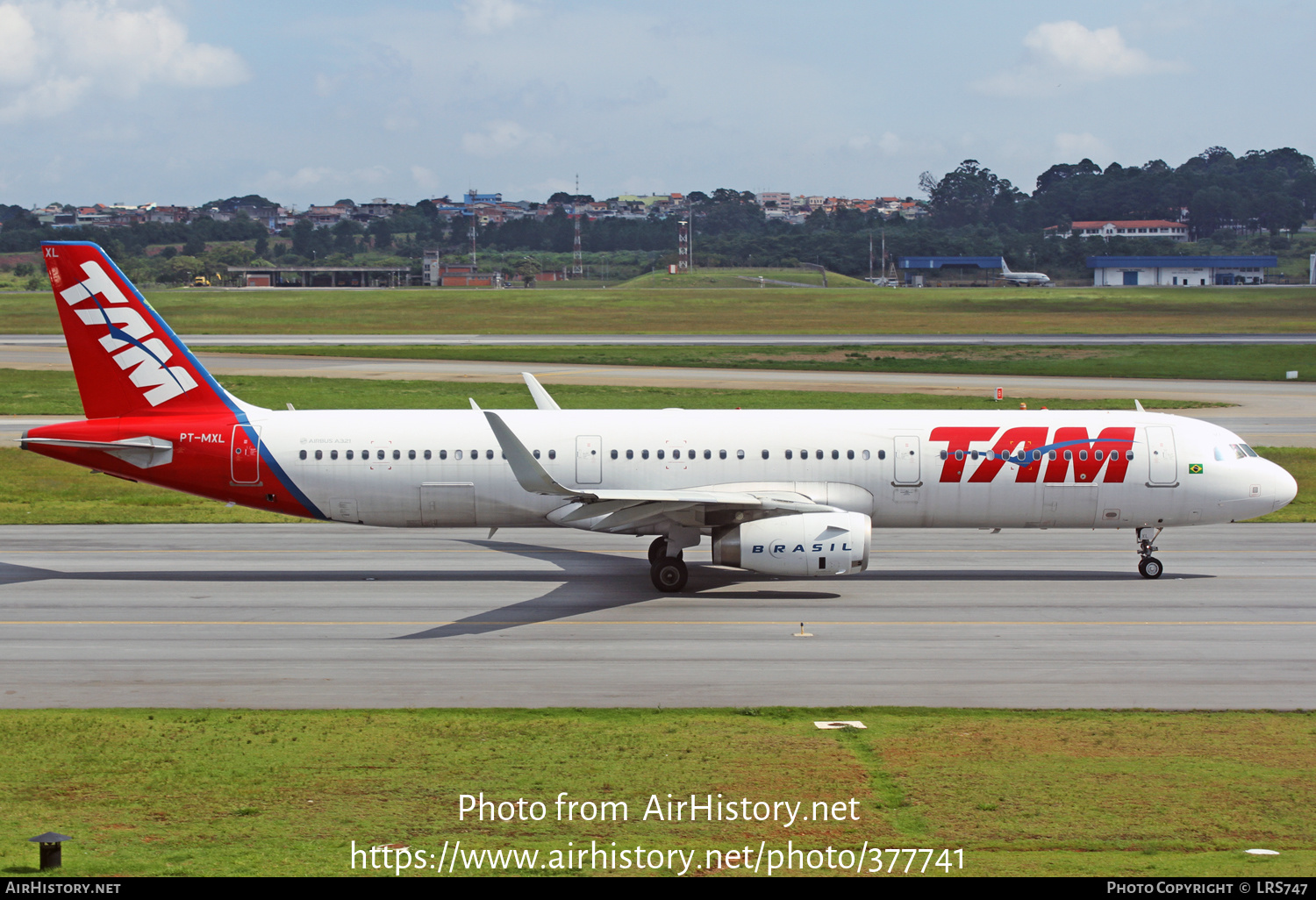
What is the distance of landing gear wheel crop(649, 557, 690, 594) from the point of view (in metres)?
28.9

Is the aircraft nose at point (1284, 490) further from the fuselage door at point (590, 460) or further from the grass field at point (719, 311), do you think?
the grass field at point (719, 311)

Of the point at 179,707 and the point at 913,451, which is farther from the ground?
the point at 913,451

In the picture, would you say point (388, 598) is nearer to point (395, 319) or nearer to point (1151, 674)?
point (1151, 674)

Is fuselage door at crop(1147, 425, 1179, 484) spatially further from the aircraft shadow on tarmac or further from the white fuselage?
the aircraft shadow on tarmac

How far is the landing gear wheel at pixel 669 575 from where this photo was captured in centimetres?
2891

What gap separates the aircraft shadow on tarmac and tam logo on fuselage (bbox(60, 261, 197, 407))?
4.85 m

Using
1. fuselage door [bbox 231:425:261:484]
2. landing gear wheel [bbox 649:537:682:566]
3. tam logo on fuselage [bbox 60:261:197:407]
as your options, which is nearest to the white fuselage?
fuselage door [bbox 231:425:261:484]

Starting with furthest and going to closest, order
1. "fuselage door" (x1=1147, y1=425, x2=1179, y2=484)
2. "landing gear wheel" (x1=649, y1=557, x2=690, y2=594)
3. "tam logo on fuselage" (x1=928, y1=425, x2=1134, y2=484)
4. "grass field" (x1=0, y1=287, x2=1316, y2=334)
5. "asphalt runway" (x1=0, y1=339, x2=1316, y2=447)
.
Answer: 1. "grass field" (x1=0, y1=287, x2=1316, y2=334)
2. "asphalt runway" (x1=0, y1=339, x2=1316, y2=447)
3. "fuselage door" (x1=1147, y1=425, x2=1179, y2=484)
4. "tam logo on fuselage" (x1=928, y1=425, x2=1134, y2=484)
5. "landing gear wheel" (x1=649, y1=557, x2=690, y2=594)

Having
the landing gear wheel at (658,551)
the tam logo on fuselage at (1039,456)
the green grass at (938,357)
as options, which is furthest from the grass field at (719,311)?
the landing gear wheel at (658,551)

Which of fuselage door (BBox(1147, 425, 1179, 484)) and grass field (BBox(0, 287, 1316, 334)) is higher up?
grass field (BBox(0, 287, 1316, 334))

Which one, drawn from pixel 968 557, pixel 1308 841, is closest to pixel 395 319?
pixel 968 557

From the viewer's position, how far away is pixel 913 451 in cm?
2961

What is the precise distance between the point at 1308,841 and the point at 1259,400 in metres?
58.6

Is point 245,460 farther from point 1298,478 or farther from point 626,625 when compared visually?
point 1298,478
